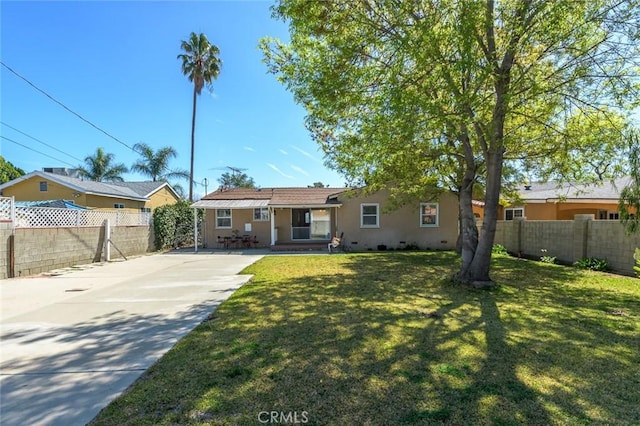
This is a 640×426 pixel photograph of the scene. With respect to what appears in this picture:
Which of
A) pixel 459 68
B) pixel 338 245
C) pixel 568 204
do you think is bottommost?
pixel 338 245

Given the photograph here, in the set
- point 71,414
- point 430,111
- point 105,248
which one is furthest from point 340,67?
point 105,248

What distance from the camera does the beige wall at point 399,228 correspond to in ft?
58.9

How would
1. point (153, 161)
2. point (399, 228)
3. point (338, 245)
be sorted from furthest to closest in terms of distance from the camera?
1. point (153, 161)
2. point (399, 228)
3. point (338, 245)

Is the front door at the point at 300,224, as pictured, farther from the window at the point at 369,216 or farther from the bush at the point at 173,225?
the bush at the point at 173,225

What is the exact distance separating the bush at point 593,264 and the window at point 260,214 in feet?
48.1

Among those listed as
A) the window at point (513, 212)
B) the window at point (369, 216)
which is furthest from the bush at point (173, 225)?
the window at point (513, 212)

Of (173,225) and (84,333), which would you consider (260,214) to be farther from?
(84,333)

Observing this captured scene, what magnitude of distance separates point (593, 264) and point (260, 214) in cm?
1534

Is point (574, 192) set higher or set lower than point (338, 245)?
higher

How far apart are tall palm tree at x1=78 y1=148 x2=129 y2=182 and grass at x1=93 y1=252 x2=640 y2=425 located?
34625 millimetres

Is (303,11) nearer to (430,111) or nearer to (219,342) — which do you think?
(430,111)

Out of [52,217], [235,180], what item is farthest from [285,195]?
[235,180]

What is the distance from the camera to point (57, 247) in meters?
11.4

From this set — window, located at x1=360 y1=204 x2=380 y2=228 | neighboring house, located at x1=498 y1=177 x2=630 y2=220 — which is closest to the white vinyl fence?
window, located at x1=360 y1=204 x2=380 y2=228
